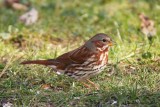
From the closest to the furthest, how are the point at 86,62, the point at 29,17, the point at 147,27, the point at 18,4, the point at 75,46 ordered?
the point at 86,62 → the point at 75,46 → the point at 147,27 → the point at 29,17 → the point at 18,4

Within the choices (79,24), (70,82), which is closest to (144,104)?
(70,82)

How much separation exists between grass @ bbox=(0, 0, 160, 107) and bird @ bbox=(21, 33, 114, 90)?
13 cm

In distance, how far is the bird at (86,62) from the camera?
19.4 ft

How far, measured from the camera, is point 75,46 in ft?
25.6

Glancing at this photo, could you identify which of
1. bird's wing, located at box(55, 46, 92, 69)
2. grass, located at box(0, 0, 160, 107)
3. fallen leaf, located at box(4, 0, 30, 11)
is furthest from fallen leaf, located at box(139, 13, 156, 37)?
fallen leaf, located at box(4, 0, 30, 11)

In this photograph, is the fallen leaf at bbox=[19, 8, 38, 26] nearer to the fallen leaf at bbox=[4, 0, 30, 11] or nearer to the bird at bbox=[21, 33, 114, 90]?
the fallen leaf at bbox=[4, 0, 30, 11]

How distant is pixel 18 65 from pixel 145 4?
162 inches

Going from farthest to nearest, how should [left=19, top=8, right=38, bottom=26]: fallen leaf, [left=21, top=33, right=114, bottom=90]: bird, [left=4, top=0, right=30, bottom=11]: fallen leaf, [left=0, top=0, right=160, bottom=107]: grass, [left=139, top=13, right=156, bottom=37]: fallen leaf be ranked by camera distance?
1. [left=4, top=0, right=30, bottom=11]: fallen leaf
2. [left=19, top=8, right=38, bottom=26]: fallen leaf
3. [left=139, top=13, right=156, bottom=37]: fallen leaf
4. [left=21, top=33, right=114, bottom=90]: bird
5. [left=0, top=0, right=160, bottom=107]: grass

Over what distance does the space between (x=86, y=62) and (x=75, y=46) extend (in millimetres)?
1879

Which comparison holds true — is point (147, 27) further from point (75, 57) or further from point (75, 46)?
point (75, 57)

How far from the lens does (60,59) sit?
614 centimetres

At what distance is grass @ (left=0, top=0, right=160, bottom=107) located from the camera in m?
5.57

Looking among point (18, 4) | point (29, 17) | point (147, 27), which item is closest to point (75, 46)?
point (147, 27)

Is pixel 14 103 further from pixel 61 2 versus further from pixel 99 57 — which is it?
pixel 61 2
